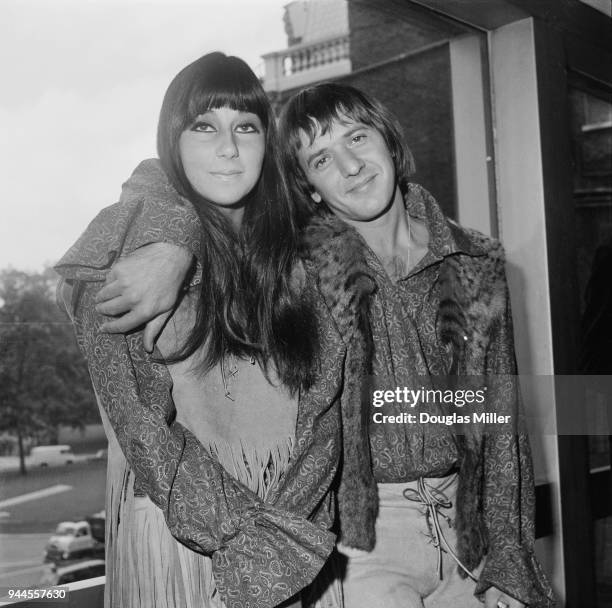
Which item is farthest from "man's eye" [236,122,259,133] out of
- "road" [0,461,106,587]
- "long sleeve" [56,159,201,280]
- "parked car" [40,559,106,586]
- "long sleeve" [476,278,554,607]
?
"parked car" [40,559,106,586]

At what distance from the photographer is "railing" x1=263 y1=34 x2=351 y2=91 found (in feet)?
5.34

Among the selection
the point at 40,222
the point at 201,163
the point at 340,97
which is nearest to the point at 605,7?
the point at 340,97

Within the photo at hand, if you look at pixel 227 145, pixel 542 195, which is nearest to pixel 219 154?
pixel 227 145

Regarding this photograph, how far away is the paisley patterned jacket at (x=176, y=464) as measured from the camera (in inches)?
41.0

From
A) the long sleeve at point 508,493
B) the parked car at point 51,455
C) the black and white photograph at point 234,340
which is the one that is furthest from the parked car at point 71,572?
the long sleeve at point 508,493

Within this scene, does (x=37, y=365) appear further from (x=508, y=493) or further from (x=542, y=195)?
(x=542, y=195)

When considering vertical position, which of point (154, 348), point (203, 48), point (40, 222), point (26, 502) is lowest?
point (26, 502)

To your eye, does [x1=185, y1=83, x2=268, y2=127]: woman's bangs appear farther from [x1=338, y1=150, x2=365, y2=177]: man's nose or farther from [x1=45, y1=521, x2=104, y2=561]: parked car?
[x1=45, y1=521, x2=104, y2=561]: parked car

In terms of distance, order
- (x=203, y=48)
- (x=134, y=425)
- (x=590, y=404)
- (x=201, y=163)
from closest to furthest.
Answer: (x=134, y=425), (x=201, y=163), (x=203, y=48), (x=590, y=404)

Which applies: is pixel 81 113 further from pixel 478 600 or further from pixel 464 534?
pixel 478 600

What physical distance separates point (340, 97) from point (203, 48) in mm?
267

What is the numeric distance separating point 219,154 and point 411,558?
73cm

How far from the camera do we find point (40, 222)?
1.33m

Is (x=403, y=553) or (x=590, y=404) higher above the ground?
(x=590, y=404)
